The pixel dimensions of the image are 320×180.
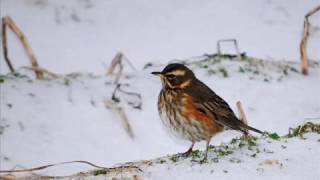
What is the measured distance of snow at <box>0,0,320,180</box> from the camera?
29.3 feet

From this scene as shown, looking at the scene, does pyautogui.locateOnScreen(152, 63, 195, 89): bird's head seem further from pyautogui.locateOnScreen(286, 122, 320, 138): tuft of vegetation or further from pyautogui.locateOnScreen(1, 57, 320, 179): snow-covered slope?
pyautogui.locateOnScreen(1, 57, 320, 179): snow-covered slope

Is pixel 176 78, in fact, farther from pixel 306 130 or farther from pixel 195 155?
pixel 306 130

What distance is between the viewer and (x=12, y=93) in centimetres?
978

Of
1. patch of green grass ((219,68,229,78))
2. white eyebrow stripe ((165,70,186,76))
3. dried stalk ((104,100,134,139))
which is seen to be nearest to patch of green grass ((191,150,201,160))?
white eyebrow stripe ((165,70,186,76))

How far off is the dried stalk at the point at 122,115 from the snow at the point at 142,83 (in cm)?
7

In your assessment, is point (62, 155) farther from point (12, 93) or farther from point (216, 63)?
point (216, 63)

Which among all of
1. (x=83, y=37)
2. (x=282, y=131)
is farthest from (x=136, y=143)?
(x=83, y=37)

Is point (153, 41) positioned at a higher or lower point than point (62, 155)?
higher

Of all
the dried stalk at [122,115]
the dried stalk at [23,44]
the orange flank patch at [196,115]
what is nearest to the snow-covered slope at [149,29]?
the dried stalk at [23,44]

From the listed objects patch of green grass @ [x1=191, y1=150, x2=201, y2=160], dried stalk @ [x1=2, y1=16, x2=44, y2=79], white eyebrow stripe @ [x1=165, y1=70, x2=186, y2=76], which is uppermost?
dried stalk @ [x1=2, y1=16, x2=44, y2=79]

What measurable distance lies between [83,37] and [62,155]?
9.98 ft

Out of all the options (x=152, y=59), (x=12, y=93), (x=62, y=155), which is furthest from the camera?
(x=152, y=59)

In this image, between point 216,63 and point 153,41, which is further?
point 153,41

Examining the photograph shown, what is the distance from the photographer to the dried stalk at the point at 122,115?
9352mm
